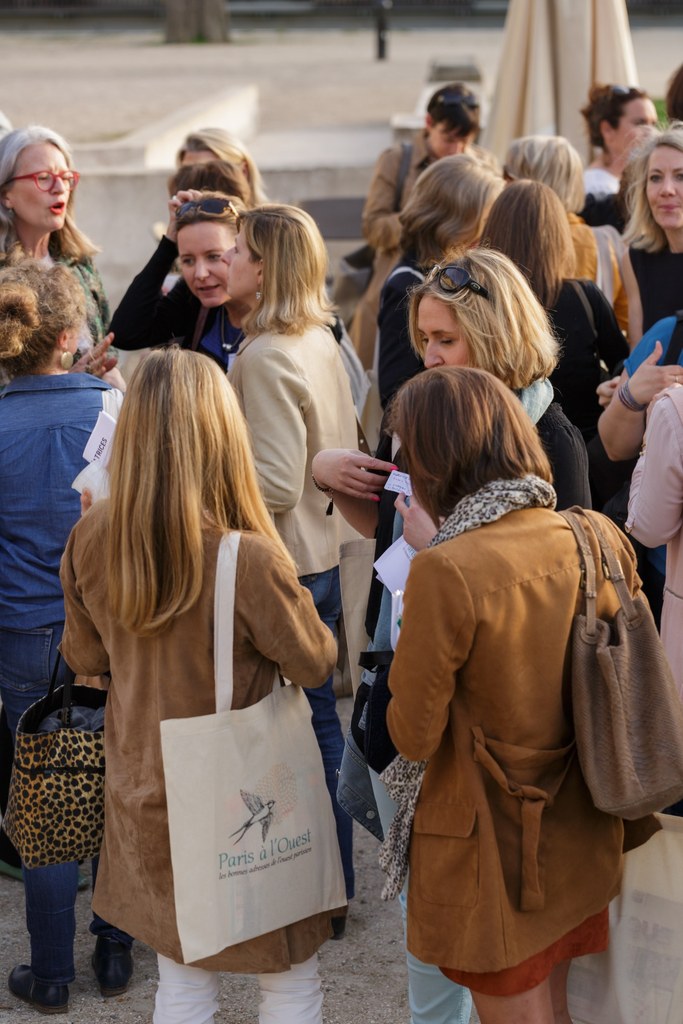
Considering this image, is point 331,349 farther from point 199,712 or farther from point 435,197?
point 199,712

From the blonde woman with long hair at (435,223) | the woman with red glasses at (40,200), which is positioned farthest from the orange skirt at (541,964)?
the woman with red glasses at (40,200)

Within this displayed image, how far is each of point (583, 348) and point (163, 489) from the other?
6.24ft

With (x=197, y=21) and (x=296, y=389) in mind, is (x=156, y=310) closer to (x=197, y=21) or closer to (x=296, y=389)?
(x=296, y=389)

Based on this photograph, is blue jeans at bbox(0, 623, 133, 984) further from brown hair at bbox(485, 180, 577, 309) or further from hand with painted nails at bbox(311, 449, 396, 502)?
brown hair at bbox(485, 180, 577, 309)

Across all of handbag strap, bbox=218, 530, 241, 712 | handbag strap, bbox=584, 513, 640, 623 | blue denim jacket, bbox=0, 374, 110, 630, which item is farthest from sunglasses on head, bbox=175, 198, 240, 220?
handbag strap, bbox=584, 513, 640, 623

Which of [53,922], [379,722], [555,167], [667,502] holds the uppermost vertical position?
[555,167]

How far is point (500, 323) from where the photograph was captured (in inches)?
110

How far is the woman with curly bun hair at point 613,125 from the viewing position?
5988mm

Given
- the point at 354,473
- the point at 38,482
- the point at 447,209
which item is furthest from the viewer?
the point at 447,209

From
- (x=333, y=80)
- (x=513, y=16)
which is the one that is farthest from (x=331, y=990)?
(x=333, y=80)

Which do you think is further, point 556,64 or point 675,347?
point 556,64

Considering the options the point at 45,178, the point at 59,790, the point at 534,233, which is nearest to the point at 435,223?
the point at 534,233

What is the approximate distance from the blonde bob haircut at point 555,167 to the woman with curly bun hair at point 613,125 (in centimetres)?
87

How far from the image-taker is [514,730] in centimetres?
226
